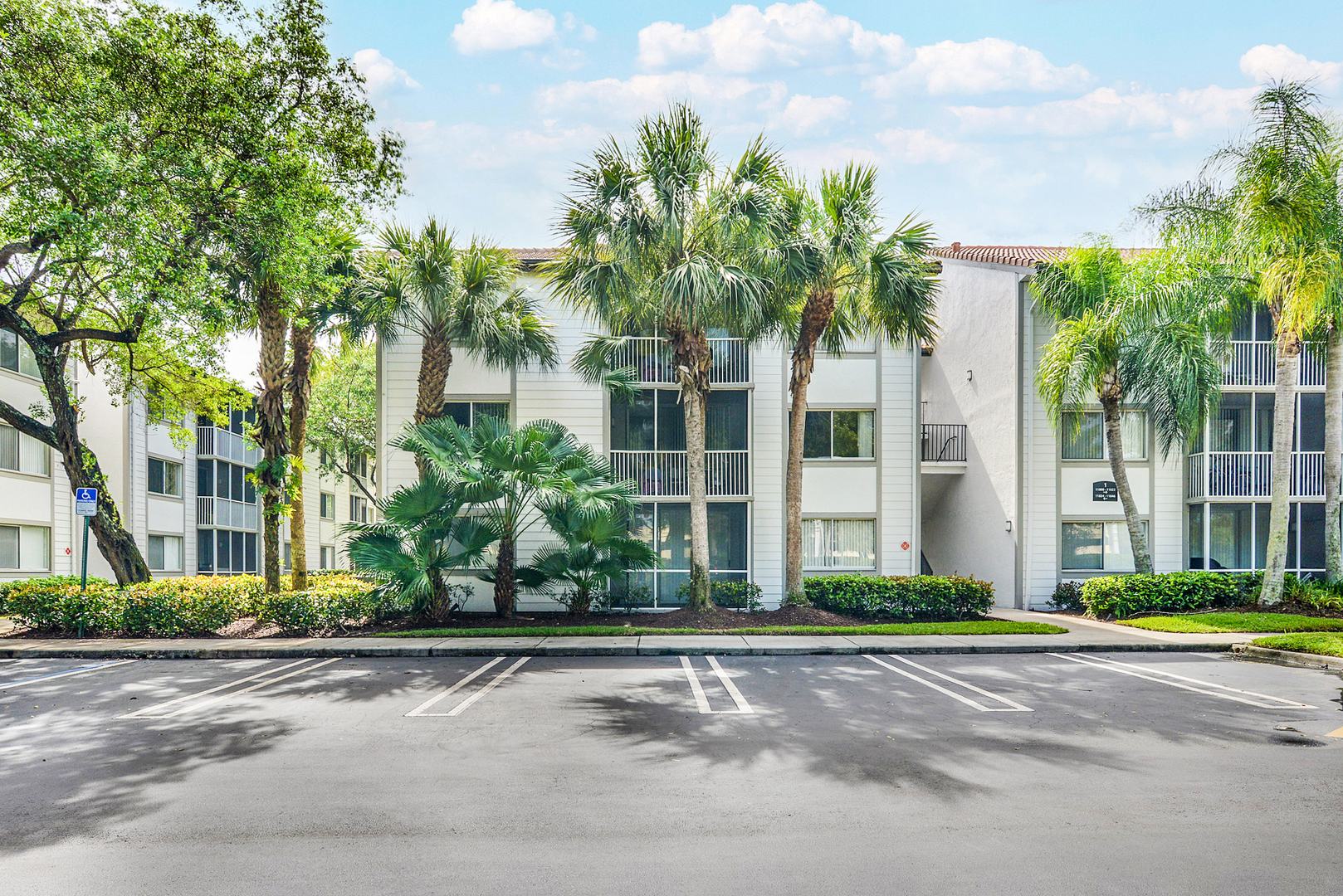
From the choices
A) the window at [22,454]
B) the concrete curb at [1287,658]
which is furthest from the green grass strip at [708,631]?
the window at [22,454]

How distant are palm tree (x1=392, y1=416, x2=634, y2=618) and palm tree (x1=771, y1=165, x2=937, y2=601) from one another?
4.27 meters

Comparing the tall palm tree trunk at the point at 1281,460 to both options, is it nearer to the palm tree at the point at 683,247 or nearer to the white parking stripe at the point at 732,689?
the palm tree at the point at 683,247

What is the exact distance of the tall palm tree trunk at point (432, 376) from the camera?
59.5 feet

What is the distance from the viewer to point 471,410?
68.6 ft

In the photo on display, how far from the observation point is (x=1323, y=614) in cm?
1761

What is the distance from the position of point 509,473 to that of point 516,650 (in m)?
3.68

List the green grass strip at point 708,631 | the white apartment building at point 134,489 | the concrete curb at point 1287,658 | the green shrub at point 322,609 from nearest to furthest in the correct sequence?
the concrete curb at point 1287,658 → the green grass strip at point 708,631 → the green shrub at point 322,609 → the white apartment building at point 134,489

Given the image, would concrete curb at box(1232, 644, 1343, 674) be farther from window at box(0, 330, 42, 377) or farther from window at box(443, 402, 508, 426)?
window at box(0, 330, 42, 377)

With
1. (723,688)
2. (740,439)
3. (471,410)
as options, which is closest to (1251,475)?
(740,439)

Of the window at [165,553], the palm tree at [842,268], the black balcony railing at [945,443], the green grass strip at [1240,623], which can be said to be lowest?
the window at [165,553]

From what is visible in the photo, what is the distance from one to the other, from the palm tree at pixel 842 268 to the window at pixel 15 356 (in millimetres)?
20439

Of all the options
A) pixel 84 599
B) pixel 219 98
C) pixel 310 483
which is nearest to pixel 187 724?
pixel 84 599

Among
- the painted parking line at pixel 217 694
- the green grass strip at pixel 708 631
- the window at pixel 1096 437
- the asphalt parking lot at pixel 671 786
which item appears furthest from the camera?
the window at pixel 1096 437

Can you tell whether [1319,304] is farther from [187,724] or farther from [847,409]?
[187,724]
